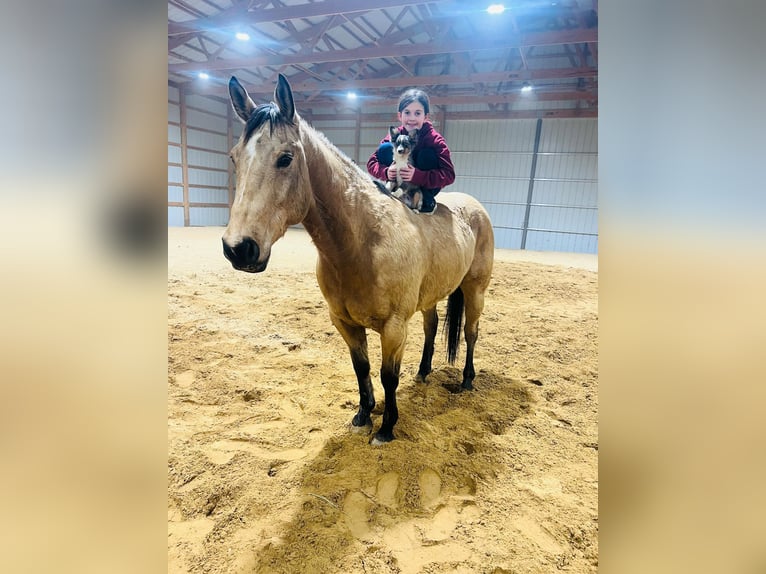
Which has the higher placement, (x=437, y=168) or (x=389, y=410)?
(x=437, y=168)

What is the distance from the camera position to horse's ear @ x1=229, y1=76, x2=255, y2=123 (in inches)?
54.5

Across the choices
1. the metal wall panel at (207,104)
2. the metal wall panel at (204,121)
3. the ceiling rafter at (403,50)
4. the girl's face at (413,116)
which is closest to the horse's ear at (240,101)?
the girl's face at (413,116)

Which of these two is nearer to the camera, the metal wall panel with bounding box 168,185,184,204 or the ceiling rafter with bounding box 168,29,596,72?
the ceiling rafter with bounding box 168,29,596,72

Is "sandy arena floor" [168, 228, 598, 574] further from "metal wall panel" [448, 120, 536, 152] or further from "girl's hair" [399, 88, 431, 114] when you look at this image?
"metal wall panel" [448, 120, 536, 152]

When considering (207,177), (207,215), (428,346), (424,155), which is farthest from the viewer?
(207,215)

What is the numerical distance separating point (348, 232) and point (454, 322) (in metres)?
1.51

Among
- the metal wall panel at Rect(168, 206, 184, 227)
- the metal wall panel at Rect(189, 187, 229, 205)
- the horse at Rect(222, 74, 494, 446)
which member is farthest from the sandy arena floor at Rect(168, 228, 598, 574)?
the metal wall panel at Rect(189, 187, 229, 205)

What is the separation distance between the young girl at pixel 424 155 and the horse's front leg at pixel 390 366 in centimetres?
82

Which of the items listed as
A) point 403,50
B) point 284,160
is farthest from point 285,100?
point 403,50

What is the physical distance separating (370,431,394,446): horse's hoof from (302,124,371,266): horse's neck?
95cm

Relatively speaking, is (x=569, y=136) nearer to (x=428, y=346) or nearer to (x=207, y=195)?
(x=428, y=346)

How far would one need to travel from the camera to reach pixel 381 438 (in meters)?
1.94
